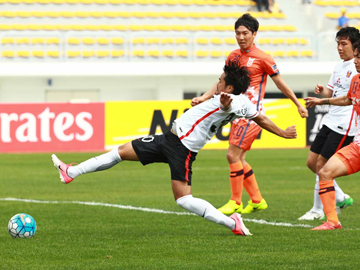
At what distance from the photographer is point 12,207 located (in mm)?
8727

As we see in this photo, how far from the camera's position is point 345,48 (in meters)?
7.31

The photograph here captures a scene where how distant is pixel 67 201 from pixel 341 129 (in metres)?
4.18

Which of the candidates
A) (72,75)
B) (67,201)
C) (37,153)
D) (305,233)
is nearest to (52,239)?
(305,233)

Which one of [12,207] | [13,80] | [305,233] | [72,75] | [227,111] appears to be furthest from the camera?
[13,80]

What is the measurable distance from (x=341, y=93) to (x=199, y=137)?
2391mm

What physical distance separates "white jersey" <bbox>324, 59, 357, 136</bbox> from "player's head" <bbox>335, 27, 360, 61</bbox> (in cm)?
21

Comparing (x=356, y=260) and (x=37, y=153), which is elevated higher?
(x=356, y=260)

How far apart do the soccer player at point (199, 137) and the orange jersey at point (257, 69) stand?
62.5 inches

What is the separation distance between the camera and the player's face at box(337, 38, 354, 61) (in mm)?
7230

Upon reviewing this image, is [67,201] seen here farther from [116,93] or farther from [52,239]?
[116,93]

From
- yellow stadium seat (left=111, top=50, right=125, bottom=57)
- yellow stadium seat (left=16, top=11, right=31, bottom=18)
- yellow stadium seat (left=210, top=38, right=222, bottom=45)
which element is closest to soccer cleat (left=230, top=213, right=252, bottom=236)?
yellow stadium seat (left=111, top=50, right=125, bottom=57)

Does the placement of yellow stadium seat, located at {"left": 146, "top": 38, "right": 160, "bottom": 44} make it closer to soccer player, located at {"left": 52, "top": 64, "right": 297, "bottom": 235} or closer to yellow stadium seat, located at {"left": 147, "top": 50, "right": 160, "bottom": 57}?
yellow stadium seat, located at {"left": 147, "top": 50, "right": 160, "bottom": 57}

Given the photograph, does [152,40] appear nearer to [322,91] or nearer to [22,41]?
[22,41]

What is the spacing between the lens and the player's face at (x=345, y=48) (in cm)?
723
